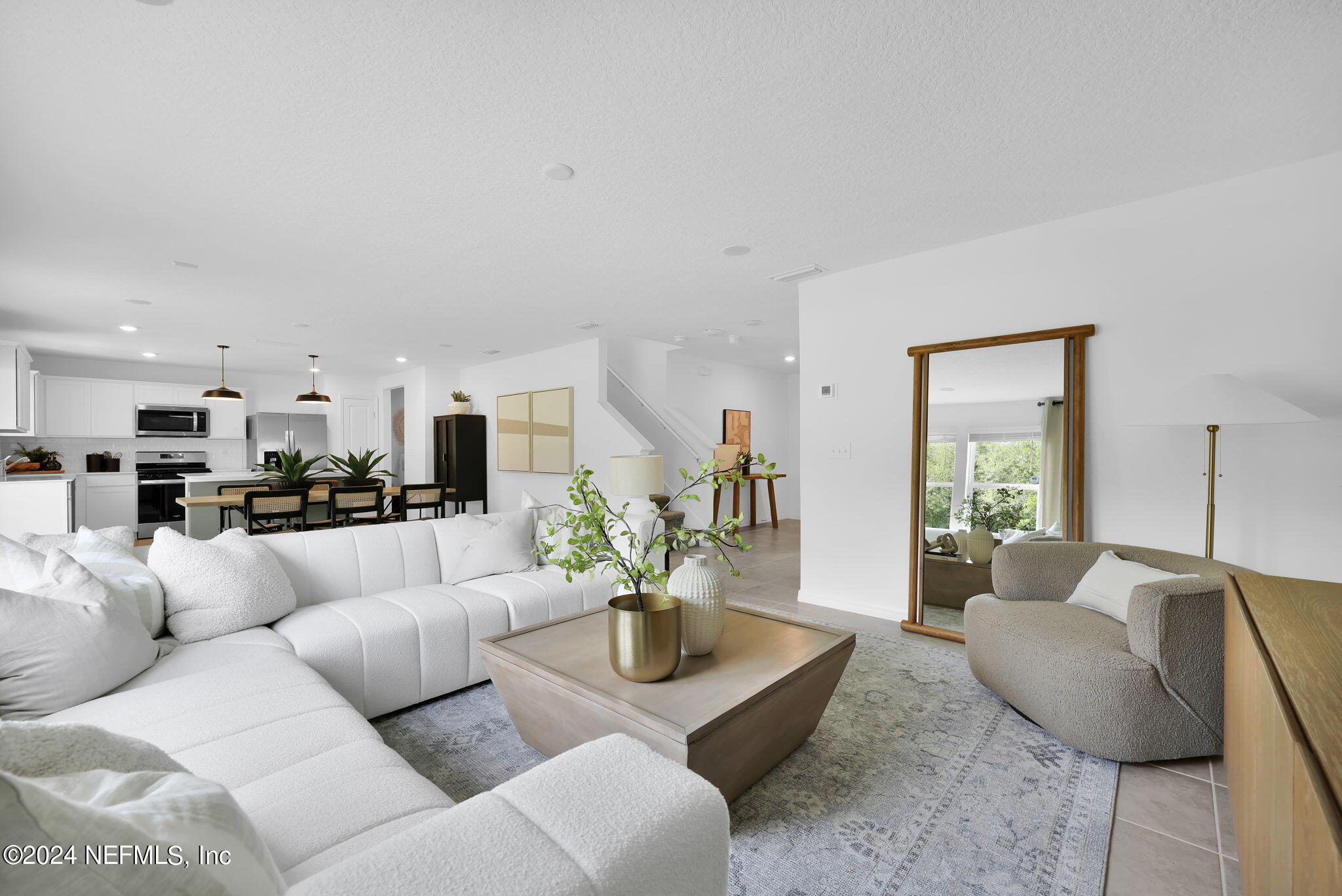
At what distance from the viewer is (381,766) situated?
1285mm

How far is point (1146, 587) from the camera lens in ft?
6.41

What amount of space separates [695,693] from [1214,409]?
7.92 feet

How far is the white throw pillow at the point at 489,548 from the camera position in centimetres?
309

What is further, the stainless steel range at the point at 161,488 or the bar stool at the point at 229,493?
the stainless steel range at the point at 161,488

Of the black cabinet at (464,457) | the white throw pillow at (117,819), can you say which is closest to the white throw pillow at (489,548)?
the white throw pillow at (117,819)

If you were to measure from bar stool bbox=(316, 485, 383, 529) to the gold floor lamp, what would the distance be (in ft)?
17.5

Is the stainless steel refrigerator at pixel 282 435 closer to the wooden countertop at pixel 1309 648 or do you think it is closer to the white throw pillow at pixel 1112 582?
the white throw pillow at pixel 1112 582

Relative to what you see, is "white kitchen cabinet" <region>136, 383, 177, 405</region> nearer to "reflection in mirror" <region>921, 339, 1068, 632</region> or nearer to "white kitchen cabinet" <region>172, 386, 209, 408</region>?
"white kitchen cabinet" <region>172, 386, 209, 408</region>

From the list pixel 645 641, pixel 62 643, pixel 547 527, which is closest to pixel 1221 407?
pixel 645 641

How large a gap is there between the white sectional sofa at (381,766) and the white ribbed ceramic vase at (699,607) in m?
0.86

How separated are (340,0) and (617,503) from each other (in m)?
3.38

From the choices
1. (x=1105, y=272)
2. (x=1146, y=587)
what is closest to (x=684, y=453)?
(x=1105, y=272)

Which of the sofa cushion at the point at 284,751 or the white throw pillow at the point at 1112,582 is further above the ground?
the white throw pillow at the point at 1112,582

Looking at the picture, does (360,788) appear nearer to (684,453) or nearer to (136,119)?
(136,119)
